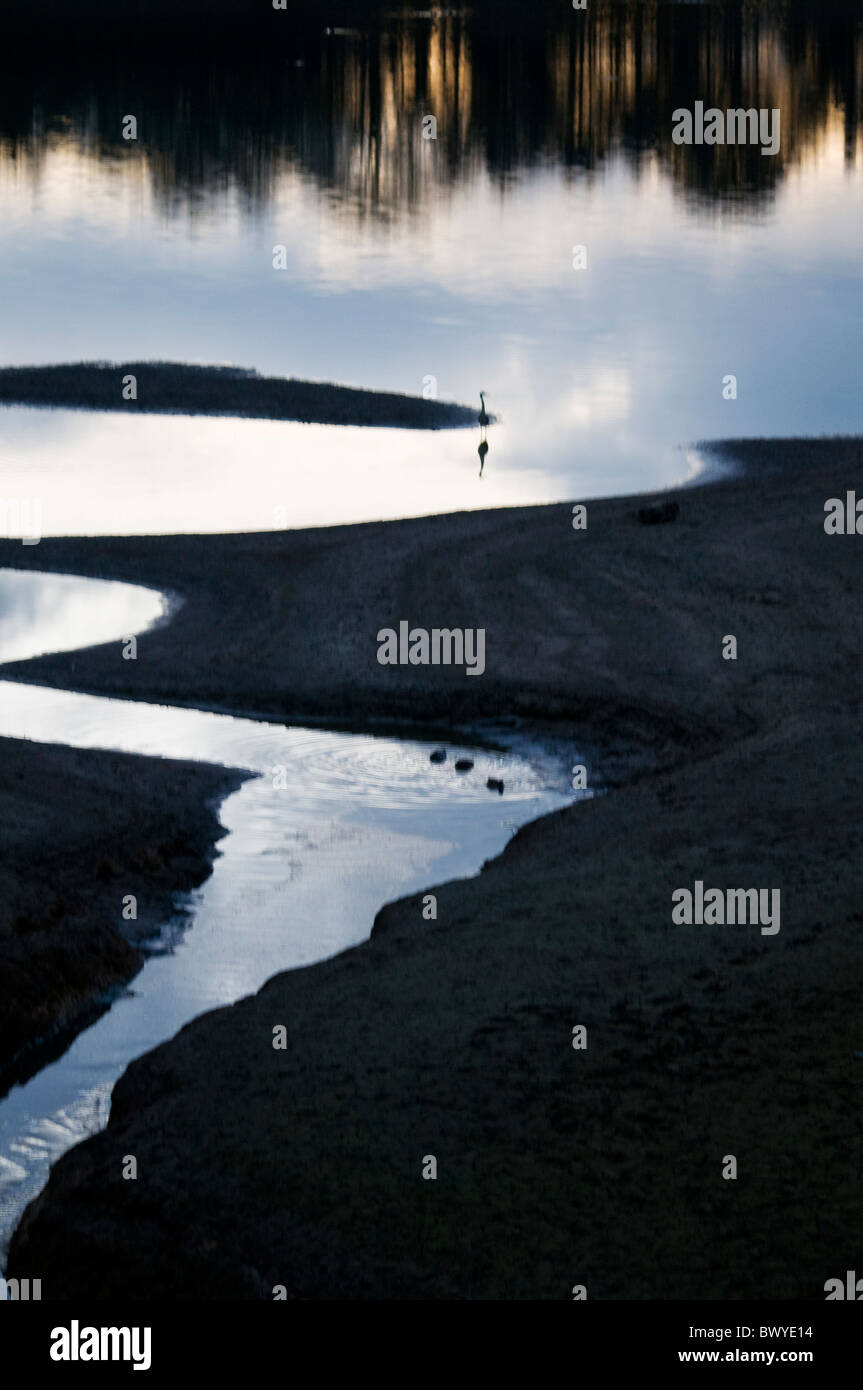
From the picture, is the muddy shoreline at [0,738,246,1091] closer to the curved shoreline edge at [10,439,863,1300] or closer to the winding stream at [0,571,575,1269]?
the winding stream at [0,571,575,1269]

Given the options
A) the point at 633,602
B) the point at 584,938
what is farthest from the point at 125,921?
the point at 633,602

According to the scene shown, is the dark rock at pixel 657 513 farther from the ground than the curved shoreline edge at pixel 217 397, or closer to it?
closer to it

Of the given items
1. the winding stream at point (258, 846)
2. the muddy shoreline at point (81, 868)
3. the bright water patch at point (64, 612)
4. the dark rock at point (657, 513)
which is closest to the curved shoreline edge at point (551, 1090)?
the winding stream at point (258, 846)

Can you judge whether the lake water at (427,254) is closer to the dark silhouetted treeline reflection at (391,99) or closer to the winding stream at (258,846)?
the dark silhouetted treeline reflection at (391,99)

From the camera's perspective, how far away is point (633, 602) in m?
26.1

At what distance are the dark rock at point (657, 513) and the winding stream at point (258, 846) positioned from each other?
857 cm

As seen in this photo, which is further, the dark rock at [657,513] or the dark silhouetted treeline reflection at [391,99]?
the dark silhouetted treeline reflection at [391,99]

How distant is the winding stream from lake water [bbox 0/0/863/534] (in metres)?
10.7

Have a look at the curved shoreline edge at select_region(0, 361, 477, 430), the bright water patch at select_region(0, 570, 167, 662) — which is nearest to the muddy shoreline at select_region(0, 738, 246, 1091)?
the bright water patch at select_region(0, 570, 167, 662)

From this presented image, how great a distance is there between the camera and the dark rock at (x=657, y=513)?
29.9 metres

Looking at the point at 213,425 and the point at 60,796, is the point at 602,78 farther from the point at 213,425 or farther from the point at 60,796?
the point at 60,796

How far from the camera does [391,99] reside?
94.8m

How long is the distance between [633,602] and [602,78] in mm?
86858

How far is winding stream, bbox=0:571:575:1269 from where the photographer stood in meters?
13.6
